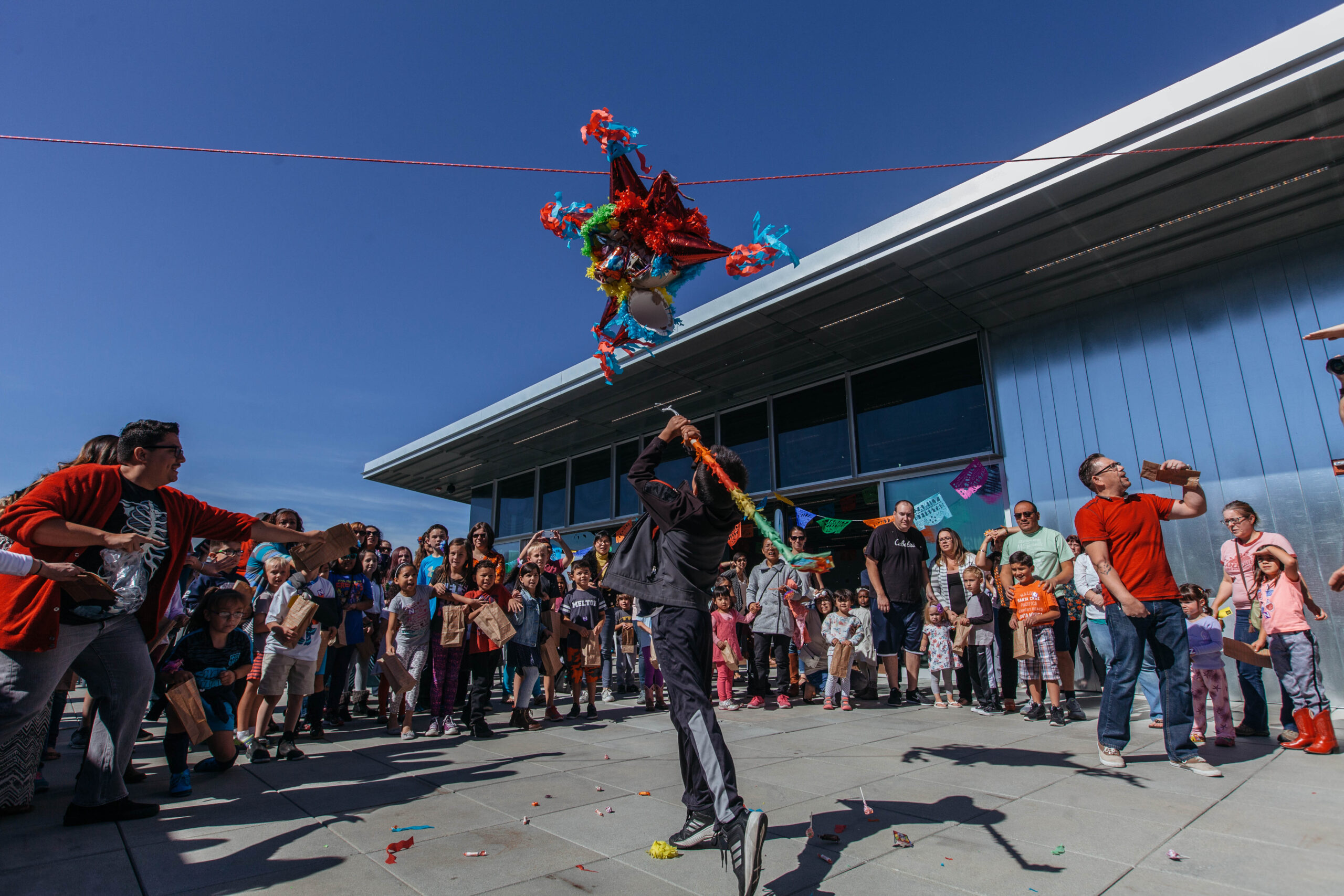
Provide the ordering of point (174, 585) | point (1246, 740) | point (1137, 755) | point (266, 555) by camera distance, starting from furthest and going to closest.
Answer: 1. point (266, 555)
2. point (1246, 740)
3. point (1137, 755)
4. point (174, 585)

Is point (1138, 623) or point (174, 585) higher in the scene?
point (174, 585)

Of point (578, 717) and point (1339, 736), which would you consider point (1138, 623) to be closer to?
point (1339, 736)

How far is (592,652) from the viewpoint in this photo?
6.99 m

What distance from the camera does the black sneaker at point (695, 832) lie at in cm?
276

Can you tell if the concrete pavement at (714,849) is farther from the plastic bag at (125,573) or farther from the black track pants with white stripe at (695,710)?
the plastic bag at (125,573)

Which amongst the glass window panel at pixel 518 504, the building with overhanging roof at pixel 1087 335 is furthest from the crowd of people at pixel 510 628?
the glass window panel at pixel 518 504

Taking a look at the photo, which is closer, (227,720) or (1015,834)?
(1015,834)

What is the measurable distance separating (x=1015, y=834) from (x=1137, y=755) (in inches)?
86.0

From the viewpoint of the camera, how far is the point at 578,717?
668 cm

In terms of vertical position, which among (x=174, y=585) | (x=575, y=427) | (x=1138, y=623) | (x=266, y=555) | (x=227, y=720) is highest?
(x=575, y=427)

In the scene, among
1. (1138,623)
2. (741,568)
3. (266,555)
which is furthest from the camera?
(741,568)

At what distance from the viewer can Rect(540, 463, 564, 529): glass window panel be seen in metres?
15.4

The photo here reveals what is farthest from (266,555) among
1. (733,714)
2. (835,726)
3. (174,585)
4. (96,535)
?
(835,726)

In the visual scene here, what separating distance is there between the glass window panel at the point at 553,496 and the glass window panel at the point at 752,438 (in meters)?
4.62
